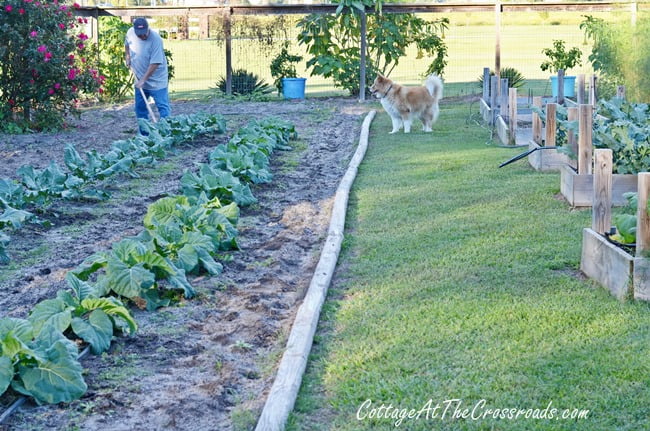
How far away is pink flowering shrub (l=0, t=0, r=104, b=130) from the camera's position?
A: 14.3m

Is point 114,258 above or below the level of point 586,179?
below

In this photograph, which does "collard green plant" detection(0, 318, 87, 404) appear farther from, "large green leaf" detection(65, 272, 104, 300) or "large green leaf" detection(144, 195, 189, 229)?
"large green leaf" detection(144, 195, 189, 229)

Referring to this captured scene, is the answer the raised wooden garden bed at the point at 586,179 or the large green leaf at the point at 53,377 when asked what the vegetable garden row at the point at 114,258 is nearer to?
the large green leaf at the point at 53,377

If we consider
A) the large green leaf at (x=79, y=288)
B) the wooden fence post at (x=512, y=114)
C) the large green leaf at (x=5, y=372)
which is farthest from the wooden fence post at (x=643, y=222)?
the wooden fence post at (x=512, y=114)

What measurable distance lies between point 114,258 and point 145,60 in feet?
27.2

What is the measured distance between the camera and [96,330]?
184 inches

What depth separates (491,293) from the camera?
5.36 m

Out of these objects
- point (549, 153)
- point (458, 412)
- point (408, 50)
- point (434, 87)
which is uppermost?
point (408, 50)

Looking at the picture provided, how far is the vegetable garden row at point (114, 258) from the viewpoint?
4.14 metres

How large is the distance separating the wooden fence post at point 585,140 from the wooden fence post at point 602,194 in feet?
5.83

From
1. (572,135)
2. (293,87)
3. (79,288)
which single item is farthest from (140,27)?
(79,288)

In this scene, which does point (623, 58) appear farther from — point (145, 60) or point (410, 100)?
point (145, 60)

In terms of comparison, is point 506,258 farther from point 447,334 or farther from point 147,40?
point 147,40

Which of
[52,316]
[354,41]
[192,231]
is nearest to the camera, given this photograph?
[52,316]
